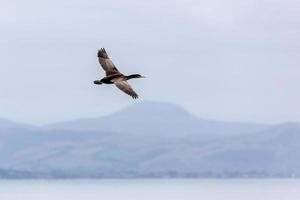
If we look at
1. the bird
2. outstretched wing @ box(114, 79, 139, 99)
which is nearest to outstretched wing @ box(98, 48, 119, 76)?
the bird

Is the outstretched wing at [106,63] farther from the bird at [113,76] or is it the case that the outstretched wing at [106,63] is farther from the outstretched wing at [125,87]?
the outstretched wing at [125,87]

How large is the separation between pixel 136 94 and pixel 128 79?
227cm

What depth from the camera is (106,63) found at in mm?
52688

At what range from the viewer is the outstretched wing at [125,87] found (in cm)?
4794

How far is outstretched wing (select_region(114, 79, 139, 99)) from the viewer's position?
4794 centimetres

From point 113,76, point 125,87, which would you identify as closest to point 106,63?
point 113,76

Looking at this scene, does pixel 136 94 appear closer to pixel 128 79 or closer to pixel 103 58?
pixel 128 79

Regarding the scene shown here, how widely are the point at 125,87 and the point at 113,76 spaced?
168cm

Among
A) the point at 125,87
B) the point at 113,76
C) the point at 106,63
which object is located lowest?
the point at 125,87

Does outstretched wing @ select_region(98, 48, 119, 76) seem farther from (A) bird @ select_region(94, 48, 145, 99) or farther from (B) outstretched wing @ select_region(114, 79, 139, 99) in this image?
(B) outstretched wing @ select_region(114, 79, 139, 99)

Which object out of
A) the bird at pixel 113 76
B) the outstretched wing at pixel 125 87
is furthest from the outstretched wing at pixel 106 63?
the outstretched wing at pixel 125 87

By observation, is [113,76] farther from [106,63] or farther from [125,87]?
[106,63]

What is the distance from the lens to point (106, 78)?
165ft

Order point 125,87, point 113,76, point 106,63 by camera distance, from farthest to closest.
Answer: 1. point 106,63
2. point 113,76
3. point 125,87
